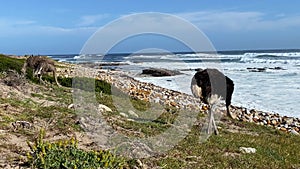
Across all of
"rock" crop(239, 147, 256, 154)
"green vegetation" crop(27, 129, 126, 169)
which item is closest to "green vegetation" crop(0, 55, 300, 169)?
"green vegetation" crop(27, 129, 126, 169)

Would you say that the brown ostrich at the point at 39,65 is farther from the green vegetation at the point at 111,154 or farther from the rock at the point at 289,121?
the rock at the point at 289,121

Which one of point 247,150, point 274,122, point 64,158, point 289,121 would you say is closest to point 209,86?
point 247,150

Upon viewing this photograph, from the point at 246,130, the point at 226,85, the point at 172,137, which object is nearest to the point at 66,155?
the point at 172,137

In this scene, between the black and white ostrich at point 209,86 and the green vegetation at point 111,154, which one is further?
the black and white ostrich at point 209,86

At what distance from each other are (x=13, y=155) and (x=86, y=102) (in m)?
5.84

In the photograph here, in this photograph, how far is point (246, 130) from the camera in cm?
1214

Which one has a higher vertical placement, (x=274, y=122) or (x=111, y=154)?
(x=111, y=154)

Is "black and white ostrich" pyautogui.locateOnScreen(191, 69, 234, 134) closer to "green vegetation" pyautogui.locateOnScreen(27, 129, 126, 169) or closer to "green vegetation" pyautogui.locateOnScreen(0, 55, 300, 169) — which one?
"green vegetation" pyautogui.locateOnScreen(0, 55, 300, 169)

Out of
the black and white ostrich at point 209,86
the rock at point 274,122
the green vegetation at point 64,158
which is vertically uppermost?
the black and white ostrich at point 209,86

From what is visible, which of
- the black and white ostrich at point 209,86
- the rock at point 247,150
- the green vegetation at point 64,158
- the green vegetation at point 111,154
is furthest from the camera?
the black and white ostrich at point 209,86

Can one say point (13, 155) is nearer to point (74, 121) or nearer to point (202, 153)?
point (74, 121)

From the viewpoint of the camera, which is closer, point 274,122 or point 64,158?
point 64,158

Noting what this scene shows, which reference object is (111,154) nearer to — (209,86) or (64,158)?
(64,158)

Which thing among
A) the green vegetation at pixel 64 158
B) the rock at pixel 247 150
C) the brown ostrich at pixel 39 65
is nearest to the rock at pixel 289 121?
the rock at pixel 247 150
